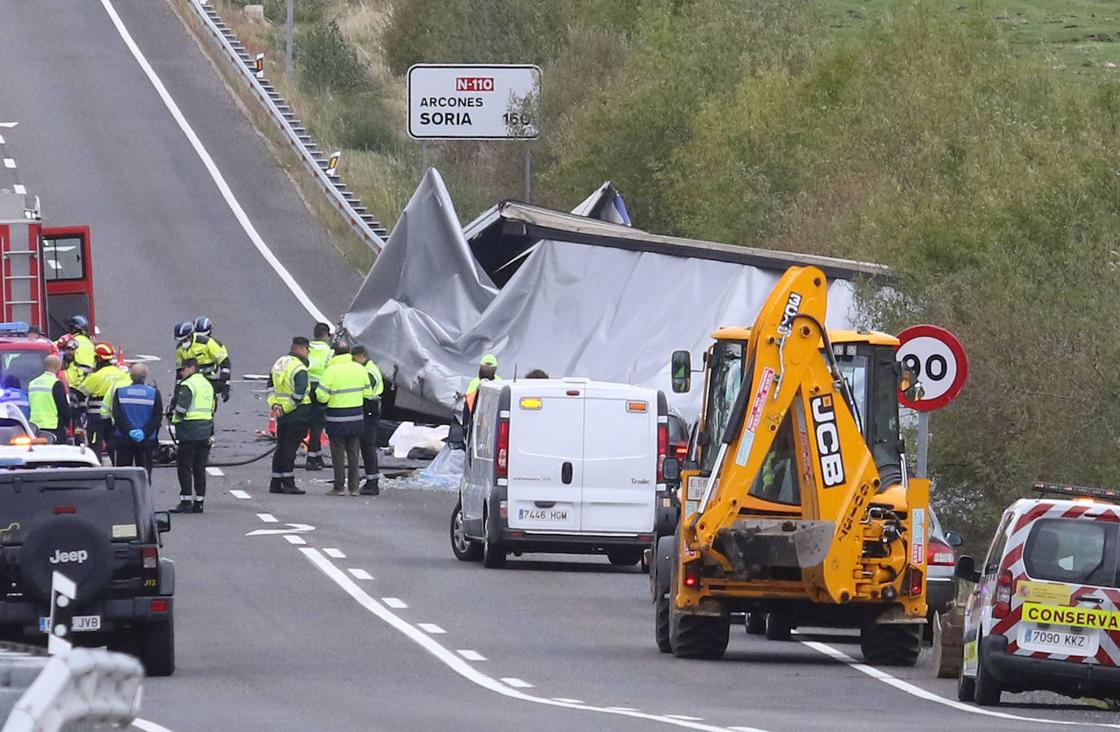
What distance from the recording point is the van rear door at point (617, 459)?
23.2 metres

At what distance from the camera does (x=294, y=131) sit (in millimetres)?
53500

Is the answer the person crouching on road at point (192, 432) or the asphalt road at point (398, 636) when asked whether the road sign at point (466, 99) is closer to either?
the asphalt road at point (398, 636)

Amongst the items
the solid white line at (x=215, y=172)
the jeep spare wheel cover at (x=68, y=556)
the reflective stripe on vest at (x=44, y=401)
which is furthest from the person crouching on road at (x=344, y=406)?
the solid white line at (x=215, y=172)

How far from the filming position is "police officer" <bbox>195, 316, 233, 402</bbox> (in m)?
31.2

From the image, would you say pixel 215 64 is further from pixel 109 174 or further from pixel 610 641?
pixel 610 641

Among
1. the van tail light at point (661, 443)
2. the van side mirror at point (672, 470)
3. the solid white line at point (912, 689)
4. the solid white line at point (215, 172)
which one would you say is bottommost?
the solid white line at point (912, 689)

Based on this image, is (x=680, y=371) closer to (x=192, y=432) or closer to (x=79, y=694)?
(x=192, y=432)

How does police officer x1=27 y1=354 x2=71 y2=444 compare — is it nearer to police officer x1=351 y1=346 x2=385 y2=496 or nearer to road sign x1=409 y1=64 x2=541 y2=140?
police officer x1=351 y1=346 x2=385 y2=496

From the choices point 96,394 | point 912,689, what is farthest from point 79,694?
point 96,394

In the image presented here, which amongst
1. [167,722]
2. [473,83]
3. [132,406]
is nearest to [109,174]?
[473,83]

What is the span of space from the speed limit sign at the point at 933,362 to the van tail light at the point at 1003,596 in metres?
2.81

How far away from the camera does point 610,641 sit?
18.8m

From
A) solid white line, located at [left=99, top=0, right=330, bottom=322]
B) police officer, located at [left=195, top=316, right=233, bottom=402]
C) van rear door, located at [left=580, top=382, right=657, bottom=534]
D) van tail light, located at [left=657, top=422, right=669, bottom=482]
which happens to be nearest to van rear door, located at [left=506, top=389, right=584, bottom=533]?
van rear door, located at [left=580, top=382, right=657, bottom=534]

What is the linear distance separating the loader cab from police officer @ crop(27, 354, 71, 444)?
9.87 m
